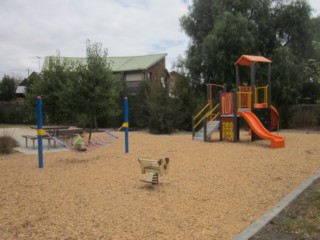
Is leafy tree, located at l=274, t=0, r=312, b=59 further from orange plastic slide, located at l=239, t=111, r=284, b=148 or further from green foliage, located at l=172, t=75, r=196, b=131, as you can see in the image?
orange plastic slide, located at l=239, t=111, r=284, b=148

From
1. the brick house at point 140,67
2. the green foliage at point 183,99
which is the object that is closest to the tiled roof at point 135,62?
the brick house at point 140,67

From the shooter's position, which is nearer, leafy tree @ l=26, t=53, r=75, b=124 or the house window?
leafy tree @ l=26, t=53, r=75, b=124

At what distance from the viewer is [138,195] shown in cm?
618

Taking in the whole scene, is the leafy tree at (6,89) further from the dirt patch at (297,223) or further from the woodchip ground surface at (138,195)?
the dirt patch at (297,223)

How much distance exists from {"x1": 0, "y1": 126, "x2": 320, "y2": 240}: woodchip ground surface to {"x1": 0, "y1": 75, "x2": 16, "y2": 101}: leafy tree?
119 feet

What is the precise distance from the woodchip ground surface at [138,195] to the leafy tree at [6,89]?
119ft

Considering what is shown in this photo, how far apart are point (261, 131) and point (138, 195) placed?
9005 millimetres

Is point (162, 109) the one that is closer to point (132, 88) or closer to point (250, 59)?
point (250, 59)

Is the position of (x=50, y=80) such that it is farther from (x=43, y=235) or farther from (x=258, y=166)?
(x=43, y=235)

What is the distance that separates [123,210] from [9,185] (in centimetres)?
305

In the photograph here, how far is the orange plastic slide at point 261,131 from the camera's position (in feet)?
41.9

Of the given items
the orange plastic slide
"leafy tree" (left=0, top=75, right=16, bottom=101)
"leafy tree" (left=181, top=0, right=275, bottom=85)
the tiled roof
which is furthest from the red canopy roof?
"leafy tree" (left=0, top=75, right=16, bottom=101)

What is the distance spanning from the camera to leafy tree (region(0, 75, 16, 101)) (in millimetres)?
43719

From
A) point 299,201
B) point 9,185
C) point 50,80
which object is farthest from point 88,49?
point 299,201
